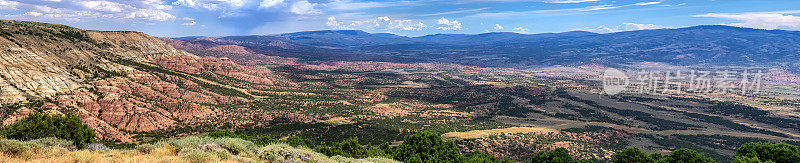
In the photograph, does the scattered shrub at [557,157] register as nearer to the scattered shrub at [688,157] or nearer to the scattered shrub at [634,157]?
the scattered shrub at [634,157]

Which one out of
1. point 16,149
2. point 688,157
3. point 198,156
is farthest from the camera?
point 688,157

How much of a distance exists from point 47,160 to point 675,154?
118 ft

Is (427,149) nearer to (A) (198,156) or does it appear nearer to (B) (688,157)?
(A) (198,156)

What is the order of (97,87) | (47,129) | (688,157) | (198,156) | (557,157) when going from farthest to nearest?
(97,87) → (557,157) → (688,157) → (47,129) → (198,156)

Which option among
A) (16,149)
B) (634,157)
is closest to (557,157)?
(634,157)

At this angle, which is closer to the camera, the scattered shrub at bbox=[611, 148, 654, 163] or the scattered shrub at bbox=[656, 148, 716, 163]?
the scattered shrub at bbox=[656, 148, 716, 163]

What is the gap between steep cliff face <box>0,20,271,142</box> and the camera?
3944 cm

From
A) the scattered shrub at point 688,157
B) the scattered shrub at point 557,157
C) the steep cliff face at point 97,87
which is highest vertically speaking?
the steep cliff face at point 97,87

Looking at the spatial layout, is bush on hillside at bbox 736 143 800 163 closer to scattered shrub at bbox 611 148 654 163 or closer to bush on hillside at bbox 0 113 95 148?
scattered shrub at bbox 611 148 654 163

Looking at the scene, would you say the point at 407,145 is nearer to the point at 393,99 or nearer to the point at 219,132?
the point at 219,132

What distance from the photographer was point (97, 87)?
47812 millimetres

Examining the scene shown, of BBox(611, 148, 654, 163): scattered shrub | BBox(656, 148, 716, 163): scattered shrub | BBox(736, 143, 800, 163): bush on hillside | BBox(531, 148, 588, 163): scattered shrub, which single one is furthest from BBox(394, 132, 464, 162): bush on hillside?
BBox(736, 143, 800, 163): bush on hillside

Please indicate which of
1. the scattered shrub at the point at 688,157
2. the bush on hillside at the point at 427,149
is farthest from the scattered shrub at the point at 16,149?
the scattered shrub at the point at 688,157

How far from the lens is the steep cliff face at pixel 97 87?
39.4 metres
